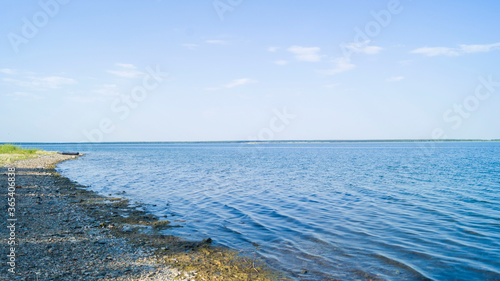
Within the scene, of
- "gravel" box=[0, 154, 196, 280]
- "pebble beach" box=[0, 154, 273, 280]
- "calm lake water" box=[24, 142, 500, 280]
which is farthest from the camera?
"calm lake water" box=[24, 142, 500, 280]

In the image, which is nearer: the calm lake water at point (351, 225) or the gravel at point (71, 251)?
the gravel at point (71, 251)

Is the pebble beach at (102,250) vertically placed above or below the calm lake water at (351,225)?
above

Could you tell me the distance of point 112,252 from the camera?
10820 millimetres

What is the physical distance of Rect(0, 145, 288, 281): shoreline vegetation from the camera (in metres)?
8.95

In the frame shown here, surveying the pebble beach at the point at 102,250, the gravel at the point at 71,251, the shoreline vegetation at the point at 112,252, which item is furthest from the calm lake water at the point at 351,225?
the gravel at the point at 71,251

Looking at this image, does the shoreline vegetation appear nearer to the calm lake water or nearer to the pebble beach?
the pebble beach

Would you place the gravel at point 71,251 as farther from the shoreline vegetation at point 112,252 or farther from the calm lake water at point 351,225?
the calm lake water at point 351,225

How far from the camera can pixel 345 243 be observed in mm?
13086

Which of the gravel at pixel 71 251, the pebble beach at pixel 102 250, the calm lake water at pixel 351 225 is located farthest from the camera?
the calm lake water at pixel 351 225

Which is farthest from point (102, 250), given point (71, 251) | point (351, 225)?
point (351, 225)

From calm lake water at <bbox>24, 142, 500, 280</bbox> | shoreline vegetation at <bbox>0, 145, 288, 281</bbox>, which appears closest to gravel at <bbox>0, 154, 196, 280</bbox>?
shoreline vegetation at <bbox>0, 145, 288, 281</bbox>

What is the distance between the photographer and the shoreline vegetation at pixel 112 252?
352 inches

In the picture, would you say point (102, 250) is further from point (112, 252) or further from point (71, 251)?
point (71, 251)

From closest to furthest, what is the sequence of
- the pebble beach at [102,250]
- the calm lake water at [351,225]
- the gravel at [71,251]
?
the gravel at [71,251]
the pebble beach at [102,250]
the calm lake water at [351,225]
